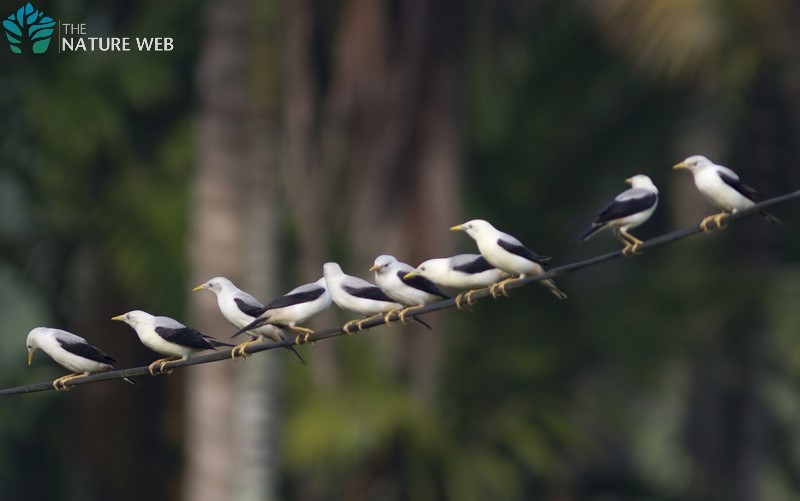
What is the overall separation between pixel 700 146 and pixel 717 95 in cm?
412

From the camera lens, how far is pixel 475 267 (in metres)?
10.8

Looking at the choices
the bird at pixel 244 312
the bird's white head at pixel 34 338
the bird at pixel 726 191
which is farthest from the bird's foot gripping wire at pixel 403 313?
the bird's white head at pixel 34 338

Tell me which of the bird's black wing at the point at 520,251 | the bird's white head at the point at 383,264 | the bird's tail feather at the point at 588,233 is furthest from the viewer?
the bird's white head at the point at 383,264

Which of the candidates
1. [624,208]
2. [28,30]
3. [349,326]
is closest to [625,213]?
[624,208]

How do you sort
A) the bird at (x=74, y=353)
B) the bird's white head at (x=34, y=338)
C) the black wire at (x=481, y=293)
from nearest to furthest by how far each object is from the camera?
the black wire at (x=481, y=293) → the bird at (x=74, y=353) → the bird's white head at (x=34, y=338)

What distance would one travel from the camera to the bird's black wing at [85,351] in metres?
11.2

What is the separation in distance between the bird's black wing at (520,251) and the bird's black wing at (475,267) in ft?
0.98

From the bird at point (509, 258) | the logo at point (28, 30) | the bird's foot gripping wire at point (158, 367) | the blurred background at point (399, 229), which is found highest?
the logo at point (28, 30)

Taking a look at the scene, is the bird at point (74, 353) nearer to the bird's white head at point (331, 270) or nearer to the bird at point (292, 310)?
the bird at point (292, 310)

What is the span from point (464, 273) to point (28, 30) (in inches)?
659

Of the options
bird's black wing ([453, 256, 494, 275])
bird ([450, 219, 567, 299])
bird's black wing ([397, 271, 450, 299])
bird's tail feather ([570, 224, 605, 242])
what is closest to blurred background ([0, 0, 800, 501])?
bird's black wing ([397, 271, 450, 299])

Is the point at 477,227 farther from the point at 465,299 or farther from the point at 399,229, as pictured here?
the point at 399,229

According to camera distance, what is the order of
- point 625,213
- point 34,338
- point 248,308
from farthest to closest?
point 34,338
point 248,308
point 625,213

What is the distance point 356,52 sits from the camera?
19781 millimetres
